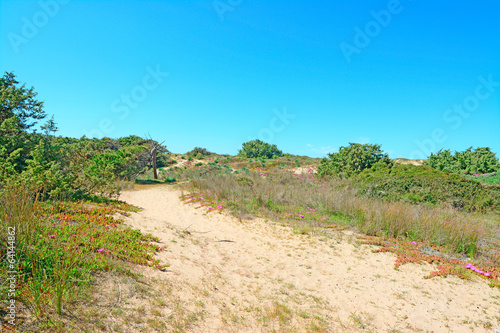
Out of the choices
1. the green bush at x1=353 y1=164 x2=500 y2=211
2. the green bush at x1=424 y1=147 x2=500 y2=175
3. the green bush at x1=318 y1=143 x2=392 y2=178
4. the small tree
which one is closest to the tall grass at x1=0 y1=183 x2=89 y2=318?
the green bush at x1=353 y1=164 x2=500 y2=211

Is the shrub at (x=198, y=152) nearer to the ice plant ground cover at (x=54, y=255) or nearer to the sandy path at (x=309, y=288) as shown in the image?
the sandy path at (x=309, y=288)

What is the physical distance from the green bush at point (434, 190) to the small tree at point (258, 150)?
2671cm

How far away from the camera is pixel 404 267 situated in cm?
574

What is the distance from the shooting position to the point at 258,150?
39.8 m

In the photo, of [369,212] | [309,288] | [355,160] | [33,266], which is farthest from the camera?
[355,160]

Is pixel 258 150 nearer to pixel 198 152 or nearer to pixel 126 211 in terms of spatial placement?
pixel 198 152

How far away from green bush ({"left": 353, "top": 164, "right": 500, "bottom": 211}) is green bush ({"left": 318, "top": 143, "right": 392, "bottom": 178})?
14.9 ft

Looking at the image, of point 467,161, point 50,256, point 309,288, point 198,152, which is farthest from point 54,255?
point 198,152

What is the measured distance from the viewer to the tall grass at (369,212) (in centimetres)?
695

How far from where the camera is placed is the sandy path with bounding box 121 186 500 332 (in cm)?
371

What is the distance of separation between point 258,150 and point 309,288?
116ft

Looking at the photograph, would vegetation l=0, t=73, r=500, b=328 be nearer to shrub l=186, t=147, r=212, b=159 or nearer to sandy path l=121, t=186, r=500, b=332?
sandy path l=121, t=186, r=500, b=332

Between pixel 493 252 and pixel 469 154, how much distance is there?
17998 mm

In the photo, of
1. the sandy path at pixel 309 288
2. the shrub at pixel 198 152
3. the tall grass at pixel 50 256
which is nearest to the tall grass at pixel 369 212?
the sandy path at pixel 309 288
